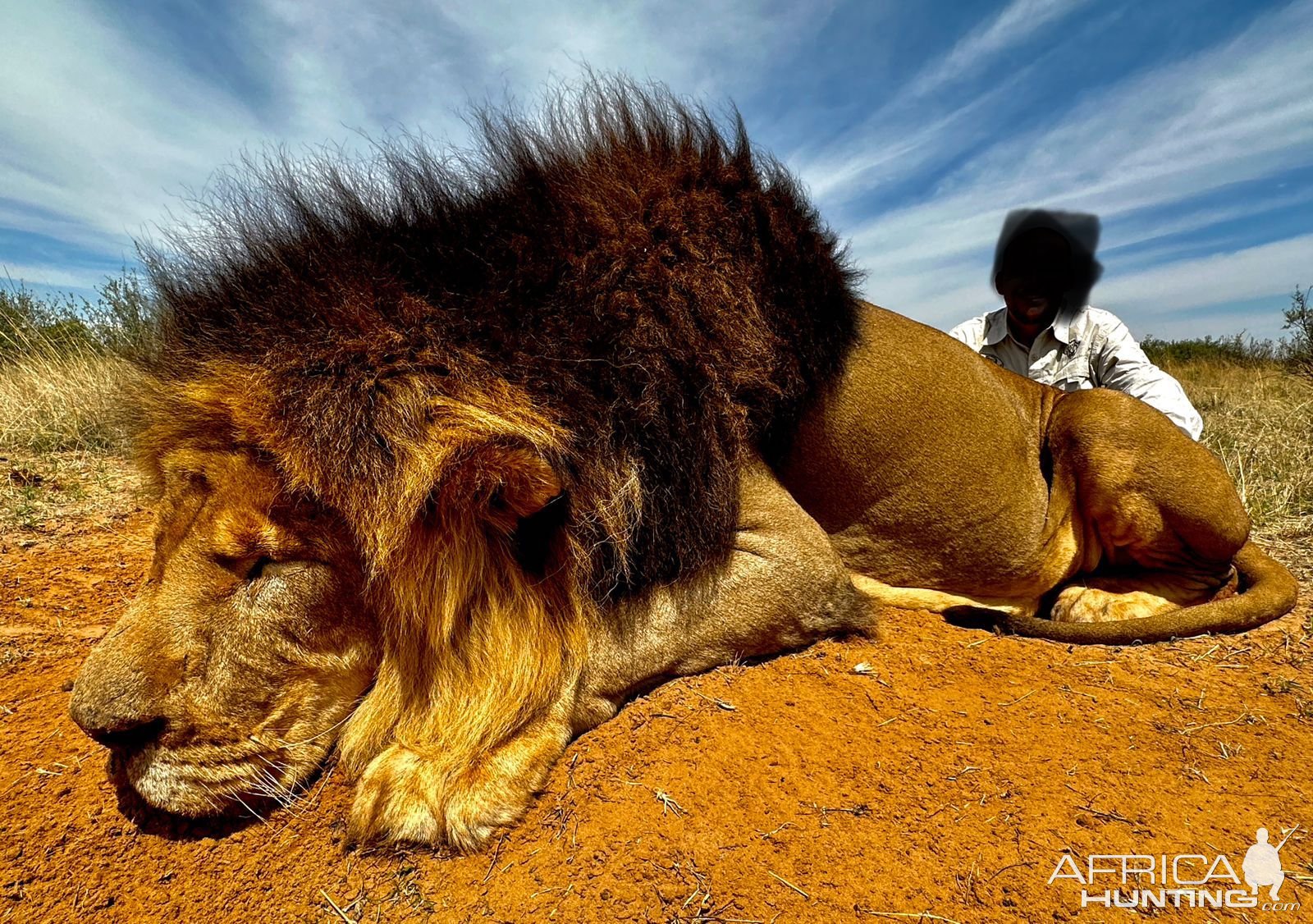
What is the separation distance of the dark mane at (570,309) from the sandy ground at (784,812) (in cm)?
60

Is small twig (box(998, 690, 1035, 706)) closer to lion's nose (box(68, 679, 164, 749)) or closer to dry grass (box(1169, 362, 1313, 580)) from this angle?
dry grass (box(1169, 362, 1313, 580))

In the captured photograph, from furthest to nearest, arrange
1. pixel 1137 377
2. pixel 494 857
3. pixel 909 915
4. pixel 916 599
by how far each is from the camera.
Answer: pixel 1137 377, pixel 916 599, pixel 494 857, pixel 909 915

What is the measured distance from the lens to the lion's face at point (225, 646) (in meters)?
1.73

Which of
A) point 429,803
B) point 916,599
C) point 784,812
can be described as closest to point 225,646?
point 429,803

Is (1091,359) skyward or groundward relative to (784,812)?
skyward

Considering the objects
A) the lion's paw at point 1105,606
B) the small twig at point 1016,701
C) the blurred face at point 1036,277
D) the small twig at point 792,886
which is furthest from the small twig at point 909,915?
the blurred face at point 1036,277

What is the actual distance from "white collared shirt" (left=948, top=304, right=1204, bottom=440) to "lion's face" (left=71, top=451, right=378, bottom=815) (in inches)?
167

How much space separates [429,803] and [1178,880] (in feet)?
5.94

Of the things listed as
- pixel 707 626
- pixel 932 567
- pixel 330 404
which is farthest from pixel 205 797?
pixel 932 567

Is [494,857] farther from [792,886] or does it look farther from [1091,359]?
[1091,359]

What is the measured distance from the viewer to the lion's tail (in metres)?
2.75

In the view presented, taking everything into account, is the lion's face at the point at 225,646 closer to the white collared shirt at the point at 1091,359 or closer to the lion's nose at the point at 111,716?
the lion's nose at the point at 111,716

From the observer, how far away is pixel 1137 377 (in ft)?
14.7

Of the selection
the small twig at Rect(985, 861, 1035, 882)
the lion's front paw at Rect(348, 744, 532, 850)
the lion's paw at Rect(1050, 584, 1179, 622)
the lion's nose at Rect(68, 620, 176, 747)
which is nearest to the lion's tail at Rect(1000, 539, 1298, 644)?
the lion's paw at Rect(1050, 584, 1179, 622)
